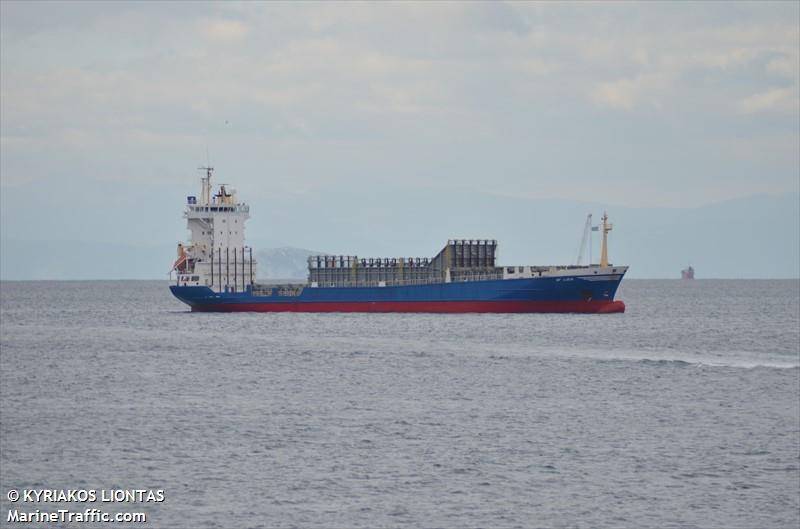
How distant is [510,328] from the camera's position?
9244 centimetres

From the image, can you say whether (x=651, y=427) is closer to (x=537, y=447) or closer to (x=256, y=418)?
(x=537, y=447)

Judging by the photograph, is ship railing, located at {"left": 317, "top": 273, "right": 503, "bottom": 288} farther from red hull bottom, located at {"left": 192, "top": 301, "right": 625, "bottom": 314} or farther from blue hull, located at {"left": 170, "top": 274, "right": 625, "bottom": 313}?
red hull bottom, located at {"left": 192, "top": 301, "right": 625, "bottom": 314}

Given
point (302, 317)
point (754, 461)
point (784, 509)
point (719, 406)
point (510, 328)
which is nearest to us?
point (784, 509)

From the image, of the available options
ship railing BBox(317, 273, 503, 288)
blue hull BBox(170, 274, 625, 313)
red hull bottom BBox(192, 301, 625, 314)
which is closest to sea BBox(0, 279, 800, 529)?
blue hull BBox(170, 274, 625, 313)

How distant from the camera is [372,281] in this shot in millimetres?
111875

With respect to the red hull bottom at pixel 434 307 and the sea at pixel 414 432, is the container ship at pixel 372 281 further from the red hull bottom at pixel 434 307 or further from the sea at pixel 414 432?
the sea at pixel 414 432

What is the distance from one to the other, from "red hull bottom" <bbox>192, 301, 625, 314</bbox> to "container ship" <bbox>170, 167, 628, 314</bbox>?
91 mm

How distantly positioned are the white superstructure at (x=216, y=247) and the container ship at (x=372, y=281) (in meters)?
0.10

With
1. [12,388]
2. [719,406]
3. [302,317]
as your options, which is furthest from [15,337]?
[719,406]

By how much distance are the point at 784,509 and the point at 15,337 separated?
247 feet

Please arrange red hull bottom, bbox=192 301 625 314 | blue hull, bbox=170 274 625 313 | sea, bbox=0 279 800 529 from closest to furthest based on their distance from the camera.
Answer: sea, bbox=0 279 800 529 < blue hull, bbox=170 274 625 313 < red hull bottom, bbox=192 301 625 314

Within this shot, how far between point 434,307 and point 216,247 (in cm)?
2318

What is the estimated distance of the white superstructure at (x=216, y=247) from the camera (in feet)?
361

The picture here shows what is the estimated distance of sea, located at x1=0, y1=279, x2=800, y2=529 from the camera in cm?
3136
